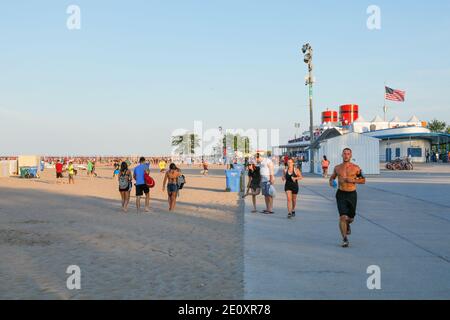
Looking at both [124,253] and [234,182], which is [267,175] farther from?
[234,182]

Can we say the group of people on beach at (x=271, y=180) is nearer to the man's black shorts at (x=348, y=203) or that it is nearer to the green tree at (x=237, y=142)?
the man's black shorts at (x=348, y=203)

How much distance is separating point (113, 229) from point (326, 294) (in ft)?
22.1

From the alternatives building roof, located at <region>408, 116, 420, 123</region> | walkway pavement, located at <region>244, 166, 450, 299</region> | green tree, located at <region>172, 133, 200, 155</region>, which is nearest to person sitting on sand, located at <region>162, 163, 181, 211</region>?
walkway pavement, located at <region>244, 166, 450, 299</region>

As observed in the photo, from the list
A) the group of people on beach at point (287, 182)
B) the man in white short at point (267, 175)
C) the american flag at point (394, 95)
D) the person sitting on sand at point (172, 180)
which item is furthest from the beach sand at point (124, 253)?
the american flag at point (394, 95)

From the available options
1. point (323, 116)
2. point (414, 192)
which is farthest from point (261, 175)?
point (323, 116)

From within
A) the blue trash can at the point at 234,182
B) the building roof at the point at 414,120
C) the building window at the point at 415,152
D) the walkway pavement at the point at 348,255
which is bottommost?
the walkway pavement at the point at 348,255

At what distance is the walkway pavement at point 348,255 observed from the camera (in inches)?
221

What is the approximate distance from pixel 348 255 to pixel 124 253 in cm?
360

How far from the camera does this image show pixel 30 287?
6.04 meters

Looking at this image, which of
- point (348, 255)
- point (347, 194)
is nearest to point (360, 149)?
point (347, 194)

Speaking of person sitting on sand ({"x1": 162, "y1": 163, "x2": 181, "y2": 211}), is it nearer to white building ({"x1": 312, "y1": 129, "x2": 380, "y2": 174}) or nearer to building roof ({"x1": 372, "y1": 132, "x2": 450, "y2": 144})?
white building ({"x1": 312, "y1": 129, "x2": 380, "y2": 174})

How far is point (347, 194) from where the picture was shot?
8.41m

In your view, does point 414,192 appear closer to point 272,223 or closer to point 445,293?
point 272,223

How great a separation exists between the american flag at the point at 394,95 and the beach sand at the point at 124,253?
56238 millimetres
